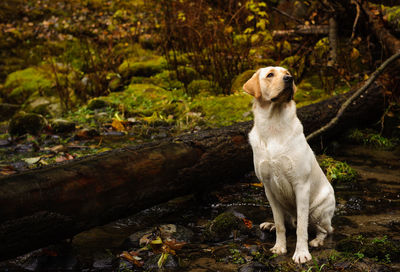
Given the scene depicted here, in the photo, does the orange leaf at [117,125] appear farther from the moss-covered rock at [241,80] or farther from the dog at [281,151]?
the dog at [281,151]

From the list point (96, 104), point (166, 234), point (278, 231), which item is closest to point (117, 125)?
point (96, 104)

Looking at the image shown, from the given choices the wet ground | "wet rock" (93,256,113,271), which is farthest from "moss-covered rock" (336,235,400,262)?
"wet rock" (93,256,113,271)

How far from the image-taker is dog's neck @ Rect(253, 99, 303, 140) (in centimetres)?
317

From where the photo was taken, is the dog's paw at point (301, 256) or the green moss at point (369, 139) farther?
the green moss at point (369, 139)

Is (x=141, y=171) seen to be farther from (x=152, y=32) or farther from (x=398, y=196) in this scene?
(x=152, y=32)

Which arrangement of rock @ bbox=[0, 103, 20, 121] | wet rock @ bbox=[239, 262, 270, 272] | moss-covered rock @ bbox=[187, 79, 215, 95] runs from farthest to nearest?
rock @ bbox=[0, 103, 20, 121]
moss-covered rock @ bbox=[187, 79, 215, 95]
wet rock @ bbox=[239, 262, 270, 272]

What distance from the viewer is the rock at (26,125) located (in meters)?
7.48

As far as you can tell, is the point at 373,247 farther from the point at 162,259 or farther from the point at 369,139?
the point at 369,139

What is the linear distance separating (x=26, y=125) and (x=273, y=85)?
19.6 ft

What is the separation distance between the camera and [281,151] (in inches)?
123

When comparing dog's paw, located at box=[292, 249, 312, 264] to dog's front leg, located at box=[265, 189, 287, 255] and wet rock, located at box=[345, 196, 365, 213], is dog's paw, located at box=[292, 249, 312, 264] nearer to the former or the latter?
dog's front leg, located at box=[265, 189, 287, 255]

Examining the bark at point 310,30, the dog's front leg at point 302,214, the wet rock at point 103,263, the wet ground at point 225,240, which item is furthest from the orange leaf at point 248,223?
the bark at point 310,30

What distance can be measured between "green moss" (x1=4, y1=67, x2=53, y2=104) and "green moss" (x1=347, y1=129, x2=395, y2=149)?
7.80 meters

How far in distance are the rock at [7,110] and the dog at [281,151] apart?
8.45 m
